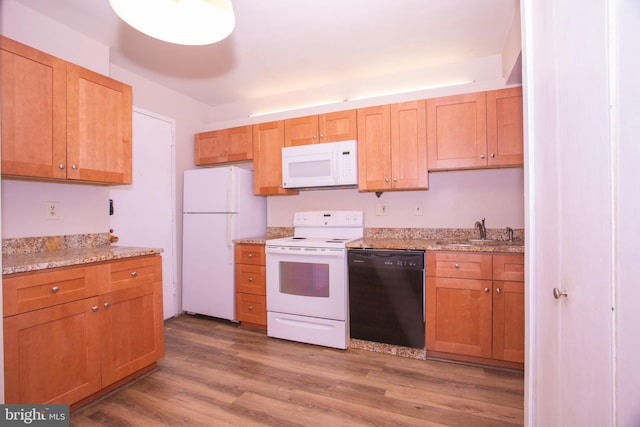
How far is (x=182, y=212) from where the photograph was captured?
3.48 meters

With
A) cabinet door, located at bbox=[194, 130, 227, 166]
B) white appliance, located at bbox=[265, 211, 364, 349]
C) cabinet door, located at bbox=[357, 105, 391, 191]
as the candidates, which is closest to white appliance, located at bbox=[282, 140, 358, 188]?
cabinet door, located at bbox=[357, 105, 391, 191]

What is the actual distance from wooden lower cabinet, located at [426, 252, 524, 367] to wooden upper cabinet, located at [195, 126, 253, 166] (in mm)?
2285

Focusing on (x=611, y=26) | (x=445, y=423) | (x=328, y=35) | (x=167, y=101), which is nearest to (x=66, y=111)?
(x=167, y=101)

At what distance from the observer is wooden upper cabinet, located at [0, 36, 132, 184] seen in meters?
1.64

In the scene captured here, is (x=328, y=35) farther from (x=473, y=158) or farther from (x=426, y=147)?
(x=473, y=158)

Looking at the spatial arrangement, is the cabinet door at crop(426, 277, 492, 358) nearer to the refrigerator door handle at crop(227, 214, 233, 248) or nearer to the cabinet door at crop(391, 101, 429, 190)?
the cabinet door at crop(391, 101, 429, 190)

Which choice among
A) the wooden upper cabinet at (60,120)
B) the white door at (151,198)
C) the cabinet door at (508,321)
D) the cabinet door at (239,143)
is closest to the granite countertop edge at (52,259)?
the wooden upper cabinet at (60,120)

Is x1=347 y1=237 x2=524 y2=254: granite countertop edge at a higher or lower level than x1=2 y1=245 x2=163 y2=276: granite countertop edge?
lower

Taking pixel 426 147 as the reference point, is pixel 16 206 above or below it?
below

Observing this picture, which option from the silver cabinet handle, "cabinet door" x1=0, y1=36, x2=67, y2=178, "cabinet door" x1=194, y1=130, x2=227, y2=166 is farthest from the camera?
"cabinet door" x1=194, y1=130, x2=227, y2=166

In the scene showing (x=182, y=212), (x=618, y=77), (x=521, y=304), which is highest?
(x=618, y=77)

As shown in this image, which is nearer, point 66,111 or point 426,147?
point 66,111

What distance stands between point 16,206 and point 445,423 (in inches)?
118

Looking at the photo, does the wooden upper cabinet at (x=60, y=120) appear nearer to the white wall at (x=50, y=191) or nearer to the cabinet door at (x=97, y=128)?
the cabinet door at (x=97, y=128)
